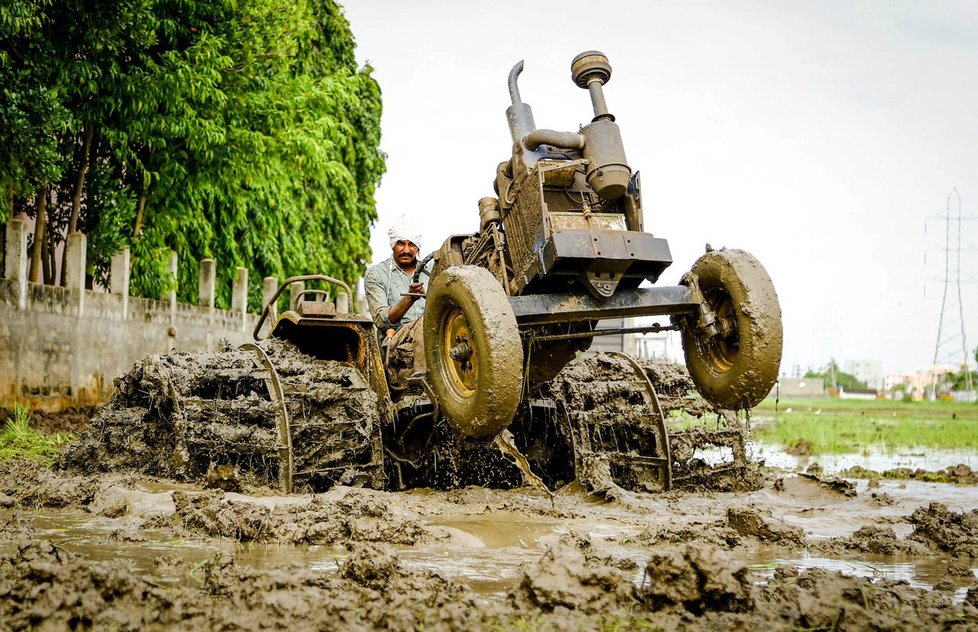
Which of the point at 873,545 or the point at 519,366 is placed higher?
the point at 519,366

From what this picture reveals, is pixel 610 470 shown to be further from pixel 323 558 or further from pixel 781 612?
pixel 781 612

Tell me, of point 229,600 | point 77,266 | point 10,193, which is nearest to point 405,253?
point 229,600

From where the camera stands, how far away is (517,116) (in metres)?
6.09

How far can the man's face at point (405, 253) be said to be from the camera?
8.58 m

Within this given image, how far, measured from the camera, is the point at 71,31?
38.4ft

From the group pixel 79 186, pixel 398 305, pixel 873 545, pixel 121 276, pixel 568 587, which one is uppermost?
pixel 79 186

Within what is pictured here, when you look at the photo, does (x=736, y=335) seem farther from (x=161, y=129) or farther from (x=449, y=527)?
(x=161, y=129)

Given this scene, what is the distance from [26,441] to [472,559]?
7160mm

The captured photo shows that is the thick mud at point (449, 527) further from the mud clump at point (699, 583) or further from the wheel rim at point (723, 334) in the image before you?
the wheel rim at point (723, 334)

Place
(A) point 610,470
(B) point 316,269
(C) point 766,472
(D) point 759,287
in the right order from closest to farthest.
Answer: (D) point 759,287
(A) point 610,470
(C) point 766,472
(B) point 316,269

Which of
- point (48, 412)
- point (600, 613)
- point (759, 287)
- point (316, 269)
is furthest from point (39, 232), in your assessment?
point (600, 613)

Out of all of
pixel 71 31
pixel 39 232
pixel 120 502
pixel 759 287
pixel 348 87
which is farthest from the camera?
pixel 348 87

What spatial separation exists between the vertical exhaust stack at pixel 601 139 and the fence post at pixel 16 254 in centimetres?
861

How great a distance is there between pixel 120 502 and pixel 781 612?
14.2 ft
